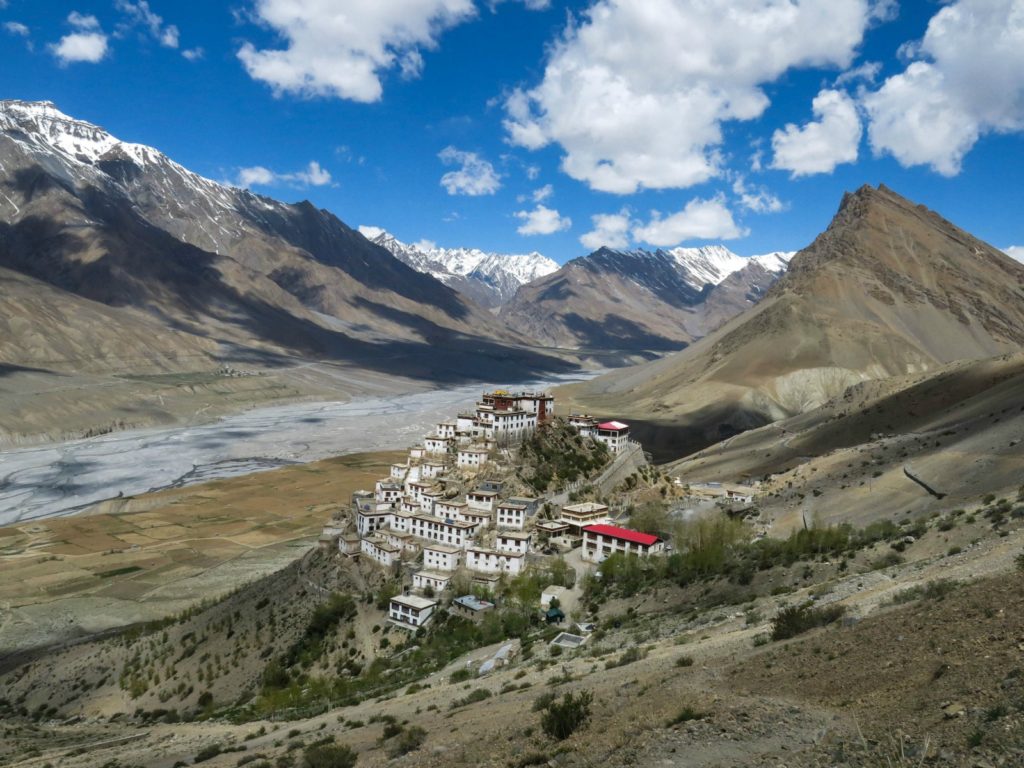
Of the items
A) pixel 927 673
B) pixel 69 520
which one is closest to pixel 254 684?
pixel 927 673

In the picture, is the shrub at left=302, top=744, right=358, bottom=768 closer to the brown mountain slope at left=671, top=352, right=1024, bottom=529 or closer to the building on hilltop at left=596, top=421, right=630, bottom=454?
the brown mountain slope at left=671, top=352, right=1024, bottom=529

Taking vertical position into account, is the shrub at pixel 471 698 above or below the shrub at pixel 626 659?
below

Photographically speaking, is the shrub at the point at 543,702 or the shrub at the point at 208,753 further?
the shrub at the point at 208,753

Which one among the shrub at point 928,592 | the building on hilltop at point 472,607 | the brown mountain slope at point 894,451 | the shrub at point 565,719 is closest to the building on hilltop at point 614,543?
the building on hilltop at point 472,607

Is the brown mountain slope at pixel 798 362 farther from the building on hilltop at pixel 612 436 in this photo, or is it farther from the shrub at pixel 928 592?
the shrub at pixel 928 592

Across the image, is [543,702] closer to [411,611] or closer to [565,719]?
[565,719]

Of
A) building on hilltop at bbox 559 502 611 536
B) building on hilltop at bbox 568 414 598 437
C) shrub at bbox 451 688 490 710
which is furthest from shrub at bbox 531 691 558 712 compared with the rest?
building on hilltop at bbox 568 414 598 437

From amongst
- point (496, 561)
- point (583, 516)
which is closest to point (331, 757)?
point (496, 561)
